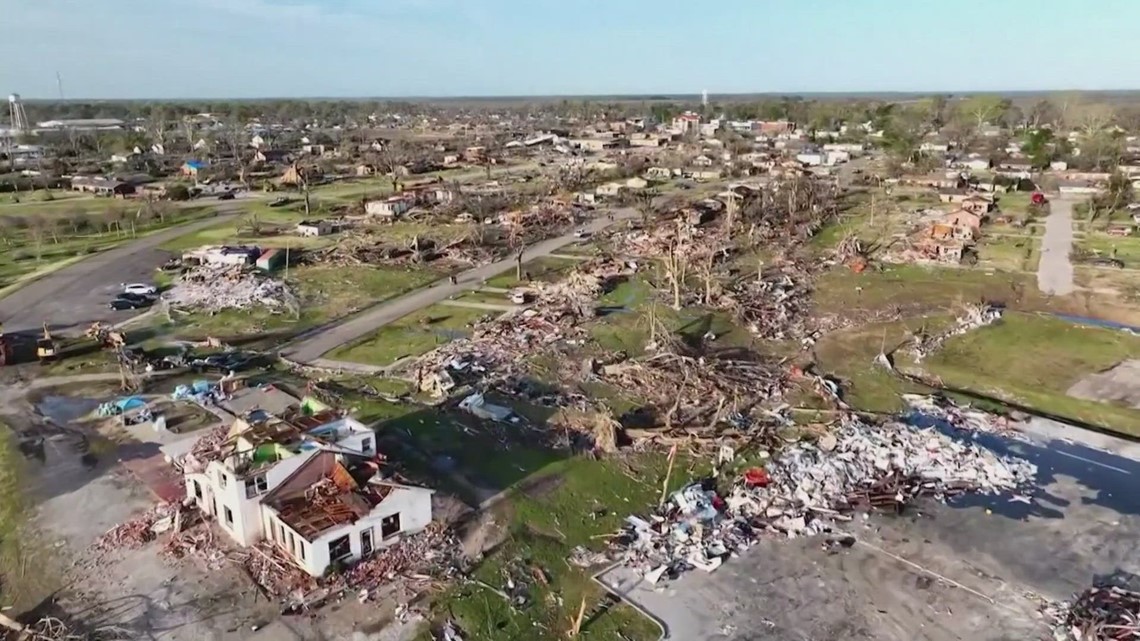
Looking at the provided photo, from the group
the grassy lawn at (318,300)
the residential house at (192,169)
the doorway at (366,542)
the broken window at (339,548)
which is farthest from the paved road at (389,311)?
the residential house at (192,169)

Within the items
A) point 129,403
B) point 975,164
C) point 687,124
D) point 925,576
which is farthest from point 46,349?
point 687,124

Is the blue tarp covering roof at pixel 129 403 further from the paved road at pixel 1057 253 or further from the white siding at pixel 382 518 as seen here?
the paved road at pixel 1057 253

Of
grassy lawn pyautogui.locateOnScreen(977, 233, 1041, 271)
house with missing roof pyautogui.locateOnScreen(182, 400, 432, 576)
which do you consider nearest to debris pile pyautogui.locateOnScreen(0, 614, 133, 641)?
house with missing roof pyautogui.locateOnScreen(182, 400, 432, 576)

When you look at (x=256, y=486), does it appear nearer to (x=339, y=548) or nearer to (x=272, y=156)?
(x=339, y=548)

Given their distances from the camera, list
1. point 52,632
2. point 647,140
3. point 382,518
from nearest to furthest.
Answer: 1. point 52,632
2. point 382,518
3. point 647,140

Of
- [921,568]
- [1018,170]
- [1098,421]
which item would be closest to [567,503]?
[921,568]

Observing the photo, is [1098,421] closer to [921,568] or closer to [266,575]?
[921,568]
